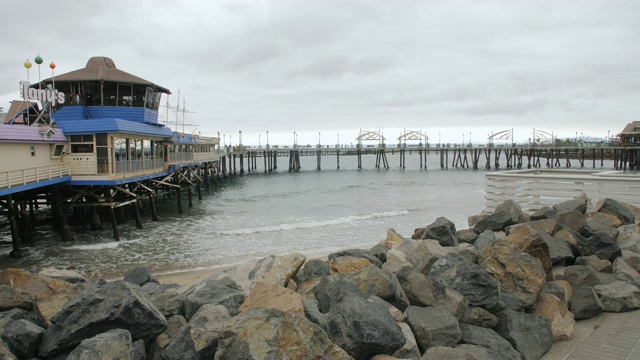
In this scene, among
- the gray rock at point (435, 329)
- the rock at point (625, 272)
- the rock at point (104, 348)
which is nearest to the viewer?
the rock at point (104, 348)

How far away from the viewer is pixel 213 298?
593 centimetres

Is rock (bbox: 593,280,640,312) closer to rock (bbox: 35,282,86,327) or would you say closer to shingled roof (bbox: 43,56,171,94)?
rock (bbox: 35,282,86,327)

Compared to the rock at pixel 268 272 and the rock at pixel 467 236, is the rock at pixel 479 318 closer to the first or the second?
the rock at pixel 268 272

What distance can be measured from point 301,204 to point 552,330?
25.9 metres

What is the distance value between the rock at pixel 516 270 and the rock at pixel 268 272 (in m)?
3.02

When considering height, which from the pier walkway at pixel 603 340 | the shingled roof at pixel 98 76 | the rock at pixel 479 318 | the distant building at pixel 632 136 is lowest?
the pier walkway at pixel 603 340

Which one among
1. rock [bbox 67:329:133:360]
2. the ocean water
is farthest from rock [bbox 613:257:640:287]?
rock [bbox 67:329:133:360]

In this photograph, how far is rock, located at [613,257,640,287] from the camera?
7.49 metres

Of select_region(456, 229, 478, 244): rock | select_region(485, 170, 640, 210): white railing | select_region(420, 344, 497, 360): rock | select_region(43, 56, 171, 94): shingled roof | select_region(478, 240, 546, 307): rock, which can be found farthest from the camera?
select_region(43, 56, 171, 94): shingled roof

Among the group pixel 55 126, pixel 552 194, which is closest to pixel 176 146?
pixel 55 126

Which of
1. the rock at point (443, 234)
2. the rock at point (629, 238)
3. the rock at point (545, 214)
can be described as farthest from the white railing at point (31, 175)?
the rock at point (629, 238)

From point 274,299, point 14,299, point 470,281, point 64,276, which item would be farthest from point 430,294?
point 64,276

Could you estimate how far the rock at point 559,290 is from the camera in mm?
6500

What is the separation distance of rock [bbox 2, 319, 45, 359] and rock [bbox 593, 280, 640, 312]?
7.67m
